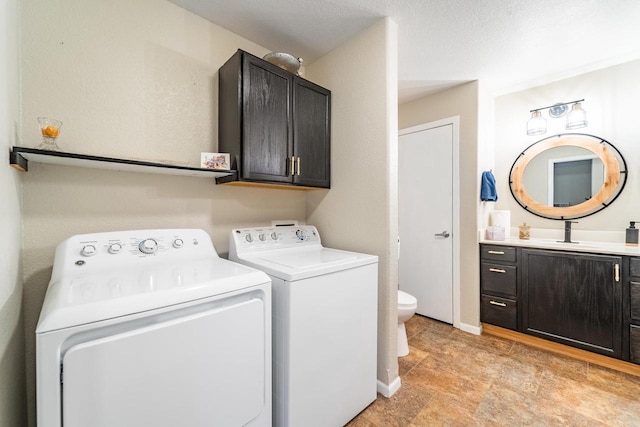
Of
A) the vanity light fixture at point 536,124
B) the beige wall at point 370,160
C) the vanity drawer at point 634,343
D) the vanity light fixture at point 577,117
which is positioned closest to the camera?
the beige wall at point 370,160

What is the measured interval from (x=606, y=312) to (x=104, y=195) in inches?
134

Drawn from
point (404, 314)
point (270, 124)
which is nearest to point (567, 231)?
point (404, 314)

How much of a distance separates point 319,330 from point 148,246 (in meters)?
0.95

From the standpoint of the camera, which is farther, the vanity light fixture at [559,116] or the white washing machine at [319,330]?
the vanity light fixture at [559,116]

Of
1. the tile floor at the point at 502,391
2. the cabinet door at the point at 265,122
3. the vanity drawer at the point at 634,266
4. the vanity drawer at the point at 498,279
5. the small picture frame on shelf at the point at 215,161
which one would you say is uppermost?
the cabinet door at the point at 265,122

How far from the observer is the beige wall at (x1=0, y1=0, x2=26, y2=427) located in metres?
0.90

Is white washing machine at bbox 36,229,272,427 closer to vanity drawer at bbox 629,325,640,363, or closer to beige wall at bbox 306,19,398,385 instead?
beige wall at bbox 306,19,398,385

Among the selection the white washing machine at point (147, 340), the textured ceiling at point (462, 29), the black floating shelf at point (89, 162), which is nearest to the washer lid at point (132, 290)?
the white washing machine at point (147, 340)

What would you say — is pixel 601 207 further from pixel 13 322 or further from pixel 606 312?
pixel 13 322

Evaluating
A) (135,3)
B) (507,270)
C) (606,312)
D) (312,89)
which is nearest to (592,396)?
(606,312)

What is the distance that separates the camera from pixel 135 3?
4.91 feet

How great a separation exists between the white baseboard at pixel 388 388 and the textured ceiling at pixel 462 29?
238cm

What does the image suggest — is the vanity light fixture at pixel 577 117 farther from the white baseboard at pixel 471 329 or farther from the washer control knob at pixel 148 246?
the washer control knob at pixel 148 246

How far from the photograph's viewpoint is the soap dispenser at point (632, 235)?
220 cm
